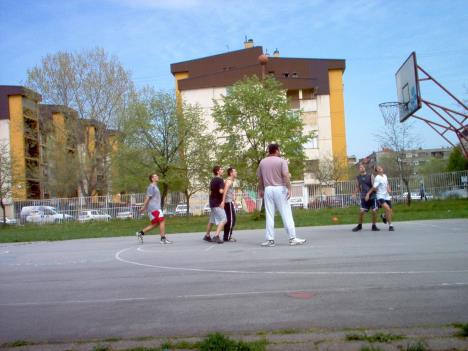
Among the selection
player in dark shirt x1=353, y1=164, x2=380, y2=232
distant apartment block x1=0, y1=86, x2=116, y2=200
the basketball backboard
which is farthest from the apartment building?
player in dark shirt x1=353, y1=164, x2=380, y2=232

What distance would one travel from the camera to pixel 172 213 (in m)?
36.9

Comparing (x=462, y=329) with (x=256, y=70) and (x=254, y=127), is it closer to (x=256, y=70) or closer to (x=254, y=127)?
(x=254, y=127)

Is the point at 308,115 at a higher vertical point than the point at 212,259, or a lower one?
higher

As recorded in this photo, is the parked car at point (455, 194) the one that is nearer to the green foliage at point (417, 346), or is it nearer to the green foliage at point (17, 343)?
the green foliage at point (417, 346)

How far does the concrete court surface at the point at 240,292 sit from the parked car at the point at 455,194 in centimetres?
2450

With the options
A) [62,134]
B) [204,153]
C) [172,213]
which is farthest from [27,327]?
[62,134]

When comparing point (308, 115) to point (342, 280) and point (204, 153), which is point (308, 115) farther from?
point (342, 280)

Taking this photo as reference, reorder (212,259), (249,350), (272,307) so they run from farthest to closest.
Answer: (212,259)
(272,307)
(249,350)

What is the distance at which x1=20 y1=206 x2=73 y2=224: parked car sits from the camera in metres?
35.9

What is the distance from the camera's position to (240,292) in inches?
211

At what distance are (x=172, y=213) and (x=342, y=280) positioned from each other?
104ft

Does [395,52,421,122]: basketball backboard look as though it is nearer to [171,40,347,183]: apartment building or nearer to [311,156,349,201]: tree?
[311,156,349,201]: tree

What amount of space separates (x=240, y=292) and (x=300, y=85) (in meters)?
53.8

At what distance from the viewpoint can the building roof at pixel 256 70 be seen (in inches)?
2249
